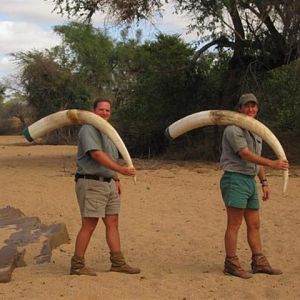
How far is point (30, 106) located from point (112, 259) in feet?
104

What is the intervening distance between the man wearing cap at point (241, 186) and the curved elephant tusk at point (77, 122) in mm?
957

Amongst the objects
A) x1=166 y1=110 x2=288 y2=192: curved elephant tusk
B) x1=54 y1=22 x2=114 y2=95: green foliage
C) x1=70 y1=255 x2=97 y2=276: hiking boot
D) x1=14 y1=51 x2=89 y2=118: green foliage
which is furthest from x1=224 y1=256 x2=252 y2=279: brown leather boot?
x1=54 y1=22 x2=114 y2=95: green foliage

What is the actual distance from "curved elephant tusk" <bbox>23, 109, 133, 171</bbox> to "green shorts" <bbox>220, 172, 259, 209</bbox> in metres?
0.95

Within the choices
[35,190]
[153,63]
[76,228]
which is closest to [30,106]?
[153,63]

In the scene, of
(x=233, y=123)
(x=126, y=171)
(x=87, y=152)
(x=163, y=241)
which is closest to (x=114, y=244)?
(x=126, y=171)

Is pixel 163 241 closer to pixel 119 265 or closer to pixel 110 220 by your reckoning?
pixel 119 265

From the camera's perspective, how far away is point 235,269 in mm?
5738

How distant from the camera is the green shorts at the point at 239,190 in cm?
562

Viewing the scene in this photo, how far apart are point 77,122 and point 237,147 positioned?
151 cm

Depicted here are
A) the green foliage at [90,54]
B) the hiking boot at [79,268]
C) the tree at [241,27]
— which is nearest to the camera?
the hiking boot at [79,268]

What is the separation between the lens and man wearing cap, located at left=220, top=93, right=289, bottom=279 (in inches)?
221

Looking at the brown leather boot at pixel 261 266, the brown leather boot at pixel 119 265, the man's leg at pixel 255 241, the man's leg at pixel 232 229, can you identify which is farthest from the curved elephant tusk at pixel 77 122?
the brown leather boot at pixel 261 266

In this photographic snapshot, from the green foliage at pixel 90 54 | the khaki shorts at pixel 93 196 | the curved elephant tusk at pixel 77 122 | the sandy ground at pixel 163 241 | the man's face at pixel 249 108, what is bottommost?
the sandy ground at pixel 163 241

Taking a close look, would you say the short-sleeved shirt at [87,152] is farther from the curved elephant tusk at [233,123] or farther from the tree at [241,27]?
the tree at [241,27]
